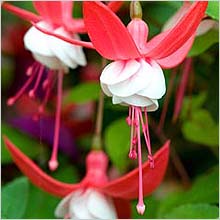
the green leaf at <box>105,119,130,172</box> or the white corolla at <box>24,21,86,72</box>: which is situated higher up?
the white corolla at <box>24,21,86,72</box>

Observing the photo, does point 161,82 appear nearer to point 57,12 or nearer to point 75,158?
point 57,12

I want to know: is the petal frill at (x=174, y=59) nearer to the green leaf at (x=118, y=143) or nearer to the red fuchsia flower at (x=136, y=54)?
the red fuchsia flower at (x=136, y=54)

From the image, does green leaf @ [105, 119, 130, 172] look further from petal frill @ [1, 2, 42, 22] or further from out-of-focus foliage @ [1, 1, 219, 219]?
petal frill @ [1, 2, 42, 22]

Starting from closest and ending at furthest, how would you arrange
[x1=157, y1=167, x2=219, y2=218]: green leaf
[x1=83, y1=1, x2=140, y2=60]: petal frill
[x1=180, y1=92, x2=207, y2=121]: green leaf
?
[x1=83, y1=1, x2=140, y2=60]: petal frill < [x1=157, y1=167, x2=219, y2=218]: green leaf < [x1=180, y1=92, x2=207, y2=121]: green leaf

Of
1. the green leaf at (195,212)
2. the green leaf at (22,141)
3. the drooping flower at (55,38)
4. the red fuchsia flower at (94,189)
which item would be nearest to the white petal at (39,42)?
the drooping flower at (55,38)

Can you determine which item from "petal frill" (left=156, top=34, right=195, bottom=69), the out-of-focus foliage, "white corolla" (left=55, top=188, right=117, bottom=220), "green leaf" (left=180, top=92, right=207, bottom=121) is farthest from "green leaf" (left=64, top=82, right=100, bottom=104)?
"petal frill" (left=156, top=34, right=195, bottom=69)

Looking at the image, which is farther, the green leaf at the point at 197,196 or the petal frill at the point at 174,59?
the green leaf at the point at 197,196

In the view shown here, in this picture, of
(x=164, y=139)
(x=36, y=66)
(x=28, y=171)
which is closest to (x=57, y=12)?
(x=36, y=66)
